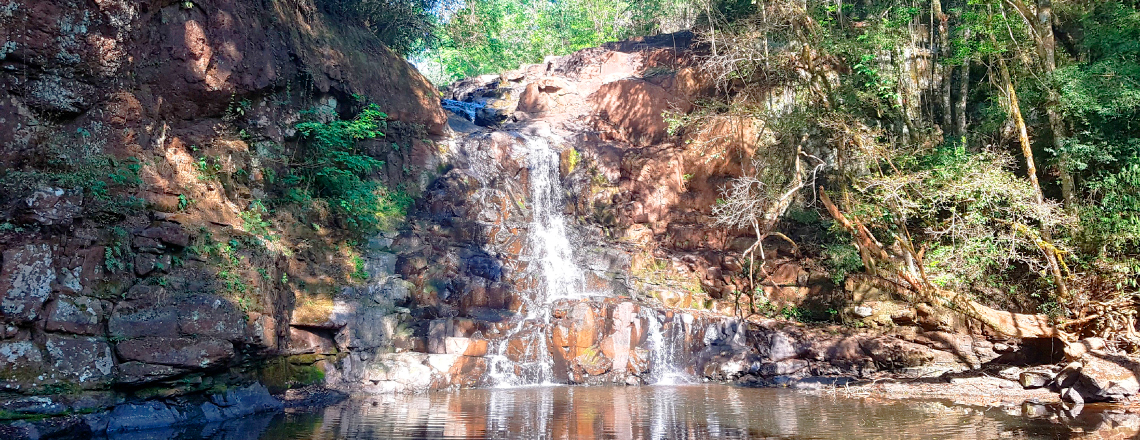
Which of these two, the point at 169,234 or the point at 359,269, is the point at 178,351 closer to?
the point at 169,234

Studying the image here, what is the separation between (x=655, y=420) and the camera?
29.4 ft

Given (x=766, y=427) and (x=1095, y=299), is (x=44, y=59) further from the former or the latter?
(x=1095, y=299)

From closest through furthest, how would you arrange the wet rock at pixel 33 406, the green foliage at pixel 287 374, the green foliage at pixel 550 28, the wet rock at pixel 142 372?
the wet rock at pixel 33 406, the wet rock at pixel 142 372, the green foliage at pixel 287 374, the green foliage at pixel 550 28

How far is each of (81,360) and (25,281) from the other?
1.19m

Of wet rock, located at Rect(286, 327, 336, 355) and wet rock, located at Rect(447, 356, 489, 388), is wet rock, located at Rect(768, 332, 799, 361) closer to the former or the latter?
wet rock, located at Rect(447, 356, 489, 388)

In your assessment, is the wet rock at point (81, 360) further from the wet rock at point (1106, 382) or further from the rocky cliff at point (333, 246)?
the wet rock at point (1106, 382)

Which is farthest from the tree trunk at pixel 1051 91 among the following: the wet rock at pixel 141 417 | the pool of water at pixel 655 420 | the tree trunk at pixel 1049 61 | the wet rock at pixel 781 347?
the wet rock at pixel 141 417

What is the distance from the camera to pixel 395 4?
2020 cm

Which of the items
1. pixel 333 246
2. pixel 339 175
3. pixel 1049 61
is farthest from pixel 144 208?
pixel 1049 61

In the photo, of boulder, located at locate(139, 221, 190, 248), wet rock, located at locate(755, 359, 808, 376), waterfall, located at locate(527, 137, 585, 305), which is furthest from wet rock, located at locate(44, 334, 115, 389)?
wet rock, located at locate(755, 359, 808, 376)

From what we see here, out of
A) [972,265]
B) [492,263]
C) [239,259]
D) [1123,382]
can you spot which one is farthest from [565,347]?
[1123,382]

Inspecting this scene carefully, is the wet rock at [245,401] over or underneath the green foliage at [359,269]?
underneath

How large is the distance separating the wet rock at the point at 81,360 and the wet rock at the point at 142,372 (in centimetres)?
13

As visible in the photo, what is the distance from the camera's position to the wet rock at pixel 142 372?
8477 mm
